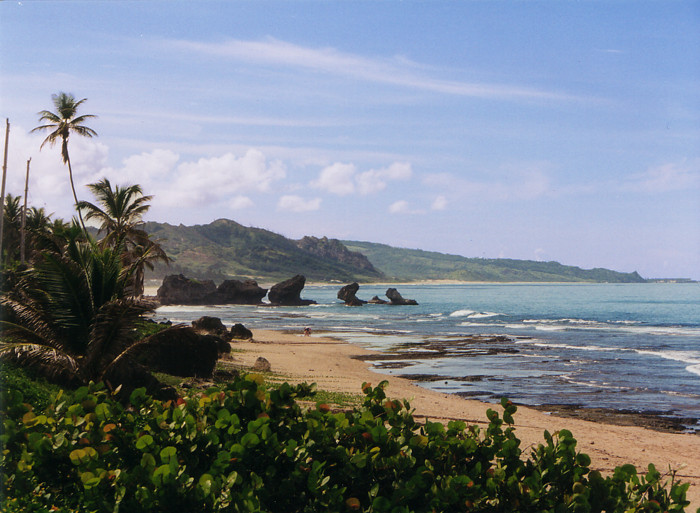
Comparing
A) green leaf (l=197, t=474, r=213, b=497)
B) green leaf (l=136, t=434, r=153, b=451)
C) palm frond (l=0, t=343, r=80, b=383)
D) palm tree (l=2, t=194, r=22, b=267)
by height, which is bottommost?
palm frond (l=0, t=343, r=80, b=383)

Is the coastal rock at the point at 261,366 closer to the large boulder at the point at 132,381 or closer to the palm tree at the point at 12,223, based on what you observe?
the large boulder at the point at 132,381

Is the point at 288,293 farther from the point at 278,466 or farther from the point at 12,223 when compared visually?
the point at 278,466

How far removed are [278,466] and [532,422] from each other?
14193 mm

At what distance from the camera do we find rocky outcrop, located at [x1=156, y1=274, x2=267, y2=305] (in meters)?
115

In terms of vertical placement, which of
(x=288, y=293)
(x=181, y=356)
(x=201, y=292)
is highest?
(x=181, y=356)

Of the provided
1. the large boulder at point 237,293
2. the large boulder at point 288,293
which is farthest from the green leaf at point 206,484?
the large boulder at point 237,293

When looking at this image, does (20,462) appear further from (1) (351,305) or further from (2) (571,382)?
(1) (351,305)

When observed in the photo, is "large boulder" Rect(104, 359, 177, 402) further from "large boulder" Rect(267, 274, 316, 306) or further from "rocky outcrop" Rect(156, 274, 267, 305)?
"large boulder" Rect(267, 274, 316, 306)

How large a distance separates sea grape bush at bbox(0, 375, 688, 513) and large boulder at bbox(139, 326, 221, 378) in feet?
50.5

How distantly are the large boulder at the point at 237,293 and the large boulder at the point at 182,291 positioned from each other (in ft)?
7.45

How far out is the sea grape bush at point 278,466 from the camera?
15.5 ft

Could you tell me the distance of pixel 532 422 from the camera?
17.8m

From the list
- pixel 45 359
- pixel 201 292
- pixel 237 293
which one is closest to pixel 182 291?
pixel 201 292

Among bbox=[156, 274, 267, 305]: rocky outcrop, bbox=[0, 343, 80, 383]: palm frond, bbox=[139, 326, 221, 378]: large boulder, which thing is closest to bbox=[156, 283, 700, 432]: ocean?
bbox=[139, 326, 221, 378]: large boulder
